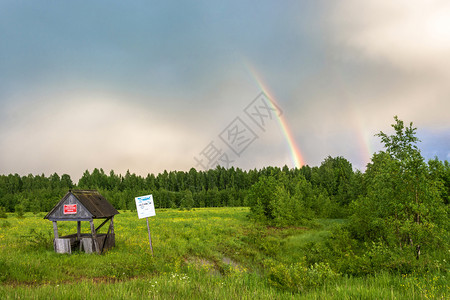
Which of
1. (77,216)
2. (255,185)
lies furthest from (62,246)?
(255,185)

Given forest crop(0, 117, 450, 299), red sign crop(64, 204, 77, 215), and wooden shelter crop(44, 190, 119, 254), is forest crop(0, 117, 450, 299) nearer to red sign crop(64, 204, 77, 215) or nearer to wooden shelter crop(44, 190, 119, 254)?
wooden shelter crop(44, 190, 119, 254)

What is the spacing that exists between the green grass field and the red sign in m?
2.30

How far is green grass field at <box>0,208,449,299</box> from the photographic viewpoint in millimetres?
6117

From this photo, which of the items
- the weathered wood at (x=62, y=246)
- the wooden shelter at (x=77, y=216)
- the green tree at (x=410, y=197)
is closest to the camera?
the green tree at (x=410, y=197)

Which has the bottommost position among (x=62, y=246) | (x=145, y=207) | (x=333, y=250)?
(x=333, y=250)

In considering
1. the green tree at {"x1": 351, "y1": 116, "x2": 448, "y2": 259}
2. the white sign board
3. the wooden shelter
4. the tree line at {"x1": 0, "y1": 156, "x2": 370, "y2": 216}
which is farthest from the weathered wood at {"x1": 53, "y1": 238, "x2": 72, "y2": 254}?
the tree line at {"x1": 0, "y1": 156, "x2": 370, "y2": 216}

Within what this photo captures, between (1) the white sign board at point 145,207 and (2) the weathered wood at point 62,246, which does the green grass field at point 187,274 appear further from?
(1) the white sign board at point 145,207

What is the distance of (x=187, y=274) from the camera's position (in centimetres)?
1066

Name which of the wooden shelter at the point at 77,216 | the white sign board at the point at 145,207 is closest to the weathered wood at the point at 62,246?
the wooden shelter at the point at 77,216

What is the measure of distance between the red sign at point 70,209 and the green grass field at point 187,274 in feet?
7.55

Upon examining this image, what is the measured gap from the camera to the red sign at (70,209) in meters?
14.7

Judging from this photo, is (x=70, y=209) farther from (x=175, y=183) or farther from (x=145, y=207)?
(x=175, y=183)

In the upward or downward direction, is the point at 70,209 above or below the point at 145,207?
above

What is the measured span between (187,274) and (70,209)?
890cm
